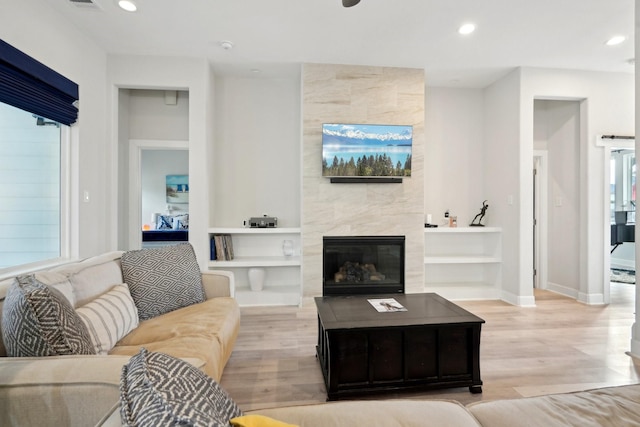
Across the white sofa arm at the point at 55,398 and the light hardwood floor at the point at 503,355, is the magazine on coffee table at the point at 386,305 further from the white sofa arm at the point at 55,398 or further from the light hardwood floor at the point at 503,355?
the white sofa arm at the point at 55,398

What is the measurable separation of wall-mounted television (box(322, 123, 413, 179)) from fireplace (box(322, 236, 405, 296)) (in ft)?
2.60

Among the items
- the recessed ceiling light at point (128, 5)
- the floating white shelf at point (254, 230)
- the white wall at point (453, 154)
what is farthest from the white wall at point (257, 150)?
the white wall at point (453, 154)

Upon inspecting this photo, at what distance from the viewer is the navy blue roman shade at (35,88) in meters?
2.20

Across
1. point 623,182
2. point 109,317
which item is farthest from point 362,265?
→ point 623,182

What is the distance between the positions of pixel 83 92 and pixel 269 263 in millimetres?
2552

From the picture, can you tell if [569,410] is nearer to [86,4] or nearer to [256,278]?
[256,278]

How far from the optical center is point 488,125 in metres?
4.49

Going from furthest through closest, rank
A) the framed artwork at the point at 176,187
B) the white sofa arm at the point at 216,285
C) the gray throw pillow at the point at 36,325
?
the framed artwork at the point at 176,187 < the white sofa arm at the point at 216,285 < the gray throw pillow at the point at 36,325

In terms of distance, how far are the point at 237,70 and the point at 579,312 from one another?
4.88 meters

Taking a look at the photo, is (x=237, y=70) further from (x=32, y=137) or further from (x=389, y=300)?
(x=389, y=300)

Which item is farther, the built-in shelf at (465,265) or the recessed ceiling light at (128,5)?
the built-in shelf at (465,265)

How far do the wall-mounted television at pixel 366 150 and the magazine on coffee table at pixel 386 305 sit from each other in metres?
1.75

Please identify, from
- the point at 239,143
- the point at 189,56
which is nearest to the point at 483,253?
the point at 239,143

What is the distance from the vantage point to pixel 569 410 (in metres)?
1.00
